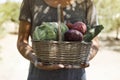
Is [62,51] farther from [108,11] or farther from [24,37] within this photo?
[108,11]

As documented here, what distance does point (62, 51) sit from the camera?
2.51 m

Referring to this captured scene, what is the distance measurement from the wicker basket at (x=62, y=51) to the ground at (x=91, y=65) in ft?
21.2

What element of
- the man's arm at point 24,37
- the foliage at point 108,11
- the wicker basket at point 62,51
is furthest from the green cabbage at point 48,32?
the foliage at point 108,11

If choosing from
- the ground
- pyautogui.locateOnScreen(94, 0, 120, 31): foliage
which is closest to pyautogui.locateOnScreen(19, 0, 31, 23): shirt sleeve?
the ground

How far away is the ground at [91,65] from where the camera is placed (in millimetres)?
9602

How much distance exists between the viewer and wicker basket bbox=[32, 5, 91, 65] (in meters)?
2.50

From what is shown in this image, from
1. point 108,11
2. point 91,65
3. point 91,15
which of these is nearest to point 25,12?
point 91,15

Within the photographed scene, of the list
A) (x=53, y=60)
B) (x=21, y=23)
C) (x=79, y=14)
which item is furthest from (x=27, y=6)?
(x=53, y=60)

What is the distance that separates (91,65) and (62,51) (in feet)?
29.2

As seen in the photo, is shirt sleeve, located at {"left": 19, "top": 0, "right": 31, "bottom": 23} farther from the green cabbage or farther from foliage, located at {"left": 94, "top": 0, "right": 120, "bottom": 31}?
foliage, located at {"left": 94, "top": 0, "right": 120, "bottom": 31}

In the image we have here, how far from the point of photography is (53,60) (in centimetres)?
254

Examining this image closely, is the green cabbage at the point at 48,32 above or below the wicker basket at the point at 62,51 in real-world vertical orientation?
above

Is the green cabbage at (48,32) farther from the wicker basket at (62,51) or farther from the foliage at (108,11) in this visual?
the foliage at (108,11)

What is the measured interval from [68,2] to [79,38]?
1.30 feet
